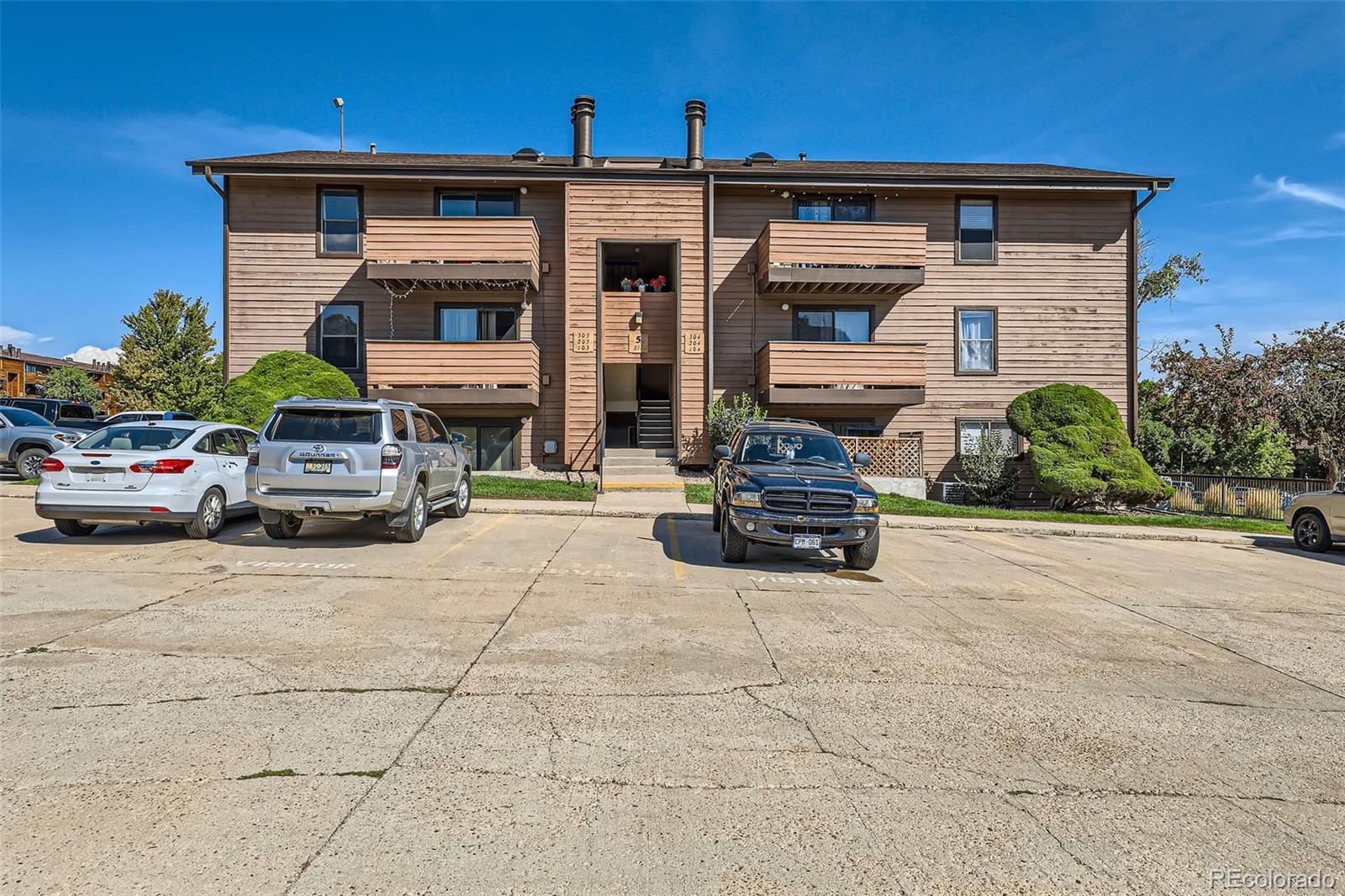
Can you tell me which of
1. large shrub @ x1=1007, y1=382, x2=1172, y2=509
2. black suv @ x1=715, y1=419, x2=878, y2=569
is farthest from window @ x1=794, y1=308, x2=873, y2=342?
black suv @ x1=715, y1=419, x2=878, y2=569

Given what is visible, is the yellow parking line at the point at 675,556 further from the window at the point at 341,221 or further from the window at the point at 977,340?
the window at the point at 341,221

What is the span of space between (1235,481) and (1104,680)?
2511cm

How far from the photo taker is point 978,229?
2192 cm

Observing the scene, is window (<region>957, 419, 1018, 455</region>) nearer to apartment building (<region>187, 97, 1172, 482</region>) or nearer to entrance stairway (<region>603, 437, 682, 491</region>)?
apartment building (<region>187, 97, 1172, 482</region>)

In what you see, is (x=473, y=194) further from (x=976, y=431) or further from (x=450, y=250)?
(x=976, y=431)

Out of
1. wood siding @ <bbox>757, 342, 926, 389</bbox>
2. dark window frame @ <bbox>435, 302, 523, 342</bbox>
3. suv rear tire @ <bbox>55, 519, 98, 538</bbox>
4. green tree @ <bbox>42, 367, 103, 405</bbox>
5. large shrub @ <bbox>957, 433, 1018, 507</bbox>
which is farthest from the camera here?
green tree @ <bbox>42, 367, 103, 405</bbox>

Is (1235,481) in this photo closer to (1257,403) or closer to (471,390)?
(1257,403)

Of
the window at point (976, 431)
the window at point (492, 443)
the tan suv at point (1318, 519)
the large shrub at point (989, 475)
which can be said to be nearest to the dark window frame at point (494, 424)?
the window at point (492, 443)

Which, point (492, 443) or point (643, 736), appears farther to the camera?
point (492, 443)

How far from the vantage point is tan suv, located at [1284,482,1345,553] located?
12719mm

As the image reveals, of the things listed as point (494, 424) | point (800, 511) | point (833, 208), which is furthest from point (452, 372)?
point (800, 511)

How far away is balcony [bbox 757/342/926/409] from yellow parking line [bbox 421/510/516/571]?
30.3 ft

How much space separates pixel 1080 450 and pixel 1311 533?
18.5 ft

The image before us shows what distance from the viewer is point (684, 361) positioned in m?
20.9
